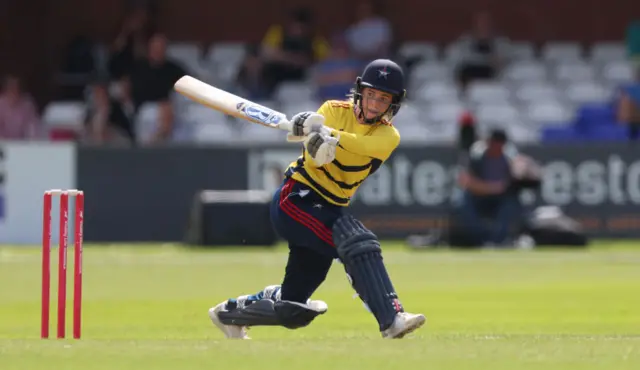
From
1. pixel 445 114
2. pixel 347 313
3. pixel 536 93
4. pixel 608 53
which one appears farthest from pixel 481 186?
pixel 347 313

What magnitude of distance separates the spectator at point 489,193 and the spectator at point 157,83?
13.4 feet

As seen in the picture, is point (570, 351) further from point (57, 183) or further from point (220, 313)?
point (57, 183)

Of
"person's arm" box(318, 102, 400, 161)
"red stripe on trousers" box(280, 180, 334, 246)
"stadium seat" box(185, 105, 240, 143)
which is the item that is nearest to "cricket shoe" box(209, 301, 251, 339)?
"red stripe on trousers" box(280, 180, 334, 246)

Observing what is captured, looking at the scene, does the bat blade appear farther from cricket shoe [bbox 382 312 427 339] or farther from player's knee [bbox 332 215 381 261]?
cricket shoe [bbox 382 312 427 339]

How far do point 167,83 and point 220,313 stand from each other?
464 inches

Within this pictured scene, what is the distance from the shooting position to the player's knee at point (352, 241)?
7.50 meters

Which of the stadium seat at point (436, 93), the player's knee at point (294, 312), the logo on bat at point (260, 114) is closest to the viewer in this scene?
the player's knee at point (294, 312)

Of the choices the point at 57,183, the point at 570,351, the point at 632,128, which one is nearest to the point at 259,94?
the point at 57,183

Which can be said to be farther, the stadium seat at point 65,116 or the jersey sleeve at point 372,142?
the stadium seat at point 65,116

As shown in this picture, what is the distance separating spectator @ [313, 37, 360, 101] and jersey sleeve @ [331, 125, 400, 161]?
478 inches

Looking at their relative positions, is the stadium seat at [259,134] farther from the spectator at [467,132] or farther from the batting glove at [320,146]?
the batting glove at [320,146]

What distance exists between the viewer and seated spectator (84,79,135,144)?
1914 cm

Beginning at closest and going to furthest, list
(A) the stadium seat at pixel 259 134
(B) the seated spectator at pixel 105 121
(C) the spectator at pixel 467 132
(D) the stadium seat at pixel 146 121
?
1. (C) the spectator at pixel 467 132
2. (B) the seated spectator at pixel 105 121
3. (A) the stadium seat at pixel 259 134
4. (D) the stadium seat at pixel 146 121

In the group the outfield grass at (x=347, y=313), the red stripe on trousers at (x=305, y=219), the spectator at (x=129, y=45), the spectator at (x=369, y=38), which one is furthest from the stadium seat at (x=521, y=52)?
the red stripe on trousers at (x=305, y=219)
